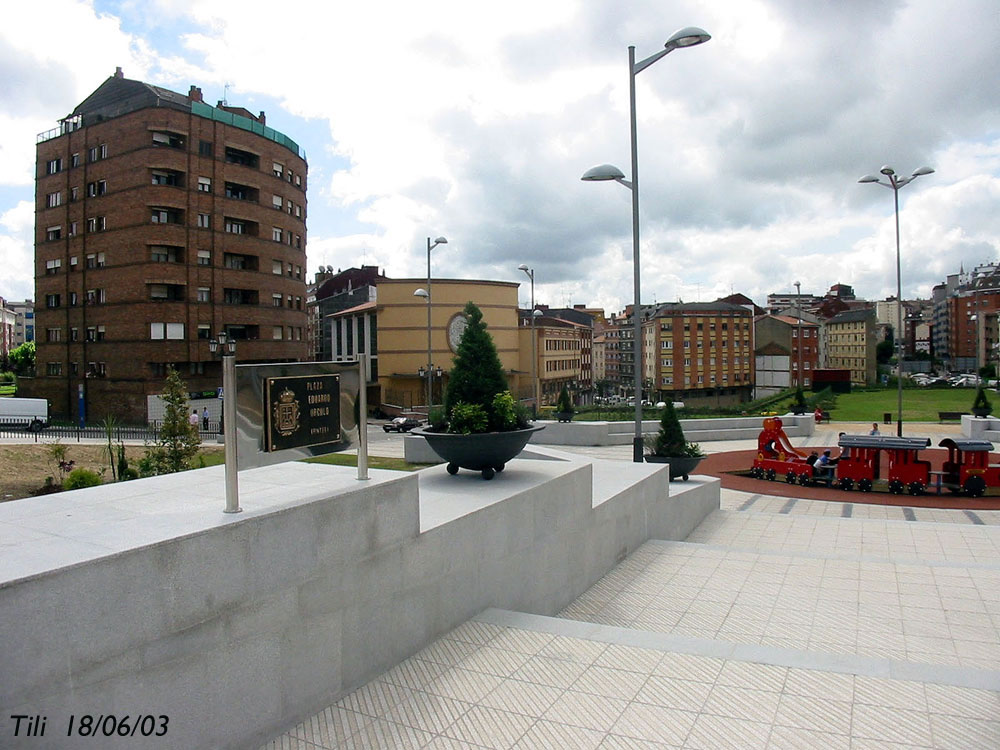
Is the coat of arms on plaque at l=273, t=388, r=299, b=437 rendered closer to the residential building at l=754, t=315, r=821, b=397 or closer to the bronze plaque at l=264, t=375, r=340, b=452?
the bronze plaque at l=264, t=375, r=340, b=452

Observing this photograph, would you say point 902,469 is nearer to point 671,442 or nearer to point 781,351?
point 671,442

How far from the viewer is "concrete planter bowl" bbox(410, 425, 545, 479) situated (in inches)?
296

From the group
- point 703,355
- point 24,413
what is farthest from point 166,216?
point 703,355

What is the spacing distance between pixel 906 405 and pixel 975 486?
2679cm

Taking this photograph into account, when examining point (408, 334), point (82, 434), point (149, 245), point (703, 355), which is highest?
point (149, 245)

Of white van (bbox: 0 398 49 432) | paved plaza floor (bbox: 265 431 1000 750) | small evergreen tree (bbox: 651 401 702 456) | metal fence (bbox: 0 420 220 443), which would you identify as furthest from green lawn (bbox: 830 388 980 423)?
white van (bbox: 0 398 49 432)

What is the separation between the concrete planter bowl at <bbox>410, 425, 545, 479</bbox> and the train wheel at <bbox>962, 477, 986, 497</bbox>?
584 inches

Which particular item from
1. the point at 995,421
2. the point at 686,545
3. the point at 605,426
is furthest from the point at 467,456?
the point at 995,421

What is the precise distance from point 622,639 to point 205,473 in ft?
11.7

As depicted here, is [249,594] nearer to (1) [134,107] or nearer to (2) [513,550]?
(2) [513,550]

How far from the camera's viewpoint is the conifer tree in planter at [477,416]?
7.57 metres

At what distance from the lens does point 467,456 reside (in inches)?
299

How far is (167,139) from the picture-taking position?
139 feet

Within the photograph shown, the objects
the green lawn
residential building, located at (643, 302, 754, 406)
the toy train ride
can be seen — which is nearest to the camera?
the toy train ride
